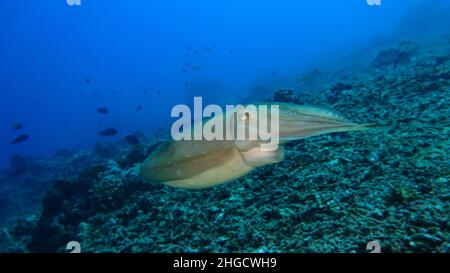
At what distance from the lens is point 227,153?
2.47 metres

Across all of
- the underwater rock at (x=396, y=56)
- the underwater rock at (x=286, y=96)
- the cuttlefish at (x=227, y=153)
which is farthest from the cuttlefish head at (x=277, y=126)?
the underwater rock at (x=396, y=56)

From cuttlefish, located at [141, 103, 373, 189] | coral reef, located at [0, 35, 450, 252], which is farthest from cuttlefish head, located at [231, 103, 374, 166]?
coral reef, located at [0, 35, 450, 252]

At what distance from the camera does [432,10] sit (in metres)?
45.4

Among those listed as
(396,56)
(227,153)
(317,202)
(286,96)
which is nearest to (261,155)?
(227,153)

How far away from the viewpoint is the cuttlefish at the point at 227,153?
7.14 feet

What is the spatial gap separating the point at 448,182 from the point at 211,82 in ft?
183

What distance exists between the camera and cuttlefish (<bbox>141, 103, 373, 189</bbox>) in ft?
7.14

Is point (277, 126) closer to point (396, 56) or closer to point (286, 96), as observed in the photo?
point (286, 96)

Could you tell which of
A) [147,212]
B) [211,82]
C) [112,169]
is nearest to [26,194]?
[112,169]

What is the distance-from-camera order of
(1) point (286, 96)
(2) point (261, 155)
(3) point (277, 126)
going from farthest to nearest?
1. (1) point (286, 96)
2. (2) point (261, 155)
3. (3) point (277, 126)

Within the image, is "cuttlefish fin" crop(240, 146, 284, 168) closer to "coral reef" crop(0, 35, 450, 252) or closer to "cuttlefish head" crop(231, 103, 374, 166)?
"cuttlefish head" crop(231, 103, 374, 166)

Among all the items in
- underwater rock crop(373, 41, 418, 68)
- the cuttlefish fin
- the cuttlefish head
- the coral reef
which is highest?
underwater rock crop(373, 41, 418, 68)

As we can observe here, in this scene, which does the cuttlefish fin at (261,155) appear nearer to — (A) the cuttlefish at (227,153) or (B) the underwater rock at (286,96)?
(A) the cuttlefish at (227,153)

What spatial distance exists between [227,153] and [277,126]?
1.62 ft
